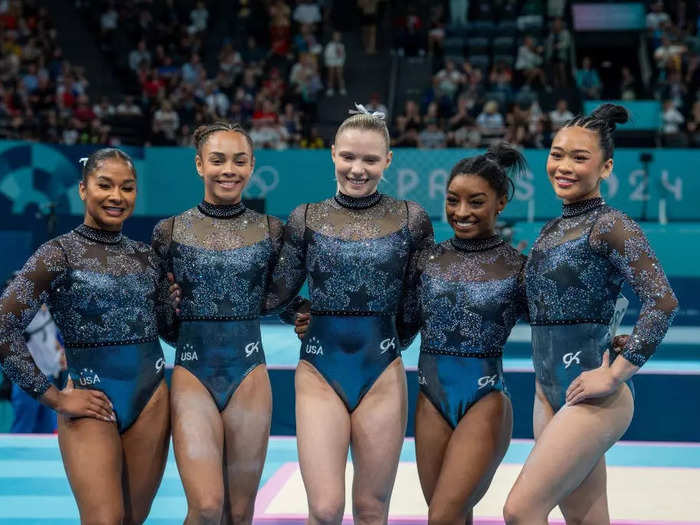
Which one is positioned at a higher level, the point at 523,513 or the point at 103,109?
the point at 103,109

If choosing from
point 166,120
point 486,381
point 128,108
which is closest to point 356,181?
point 486,381

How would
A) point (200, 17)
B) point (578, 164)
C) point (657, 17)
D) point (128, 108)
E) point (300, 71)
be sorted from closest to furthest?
point (578, 164), point (128, 108), point (300, 71), point (657, 17), point (200, 17)

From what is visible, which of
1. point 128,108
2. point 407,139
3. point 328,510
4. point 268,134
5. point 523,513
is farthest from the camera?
point 128,108

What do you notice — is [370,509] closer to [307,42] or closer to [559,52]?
[559,52]

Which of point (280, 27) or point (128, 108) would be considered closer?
point (128, 108)

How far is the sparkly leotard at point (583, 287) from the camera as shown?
297cm

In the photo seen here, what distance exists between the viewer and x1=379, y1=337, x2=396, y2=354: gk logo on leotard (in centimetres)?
332

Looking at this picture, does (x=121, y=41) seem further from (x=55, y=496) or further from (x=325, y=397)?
(x=325, y=397)

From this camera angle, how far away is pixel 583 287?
10.1 ft

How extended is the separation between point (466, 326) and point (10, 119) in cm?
1002

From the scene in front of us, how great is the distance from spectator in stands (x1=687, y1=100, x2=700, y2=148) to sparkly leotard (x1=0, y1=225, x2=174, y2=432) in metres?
9.22

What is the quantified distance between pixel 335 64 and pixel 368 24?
1.38m

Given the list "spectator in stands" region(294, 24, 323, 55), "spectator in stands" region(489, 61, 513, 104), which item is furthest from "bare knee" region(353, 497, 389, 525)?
"spectator in stands" region(294, 24, 323, 55)

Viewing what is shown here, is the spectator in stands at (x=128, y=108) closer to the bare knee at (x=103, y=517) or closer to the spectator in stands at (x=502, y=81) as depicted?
the spectator in stands at (x=502, y=81)
